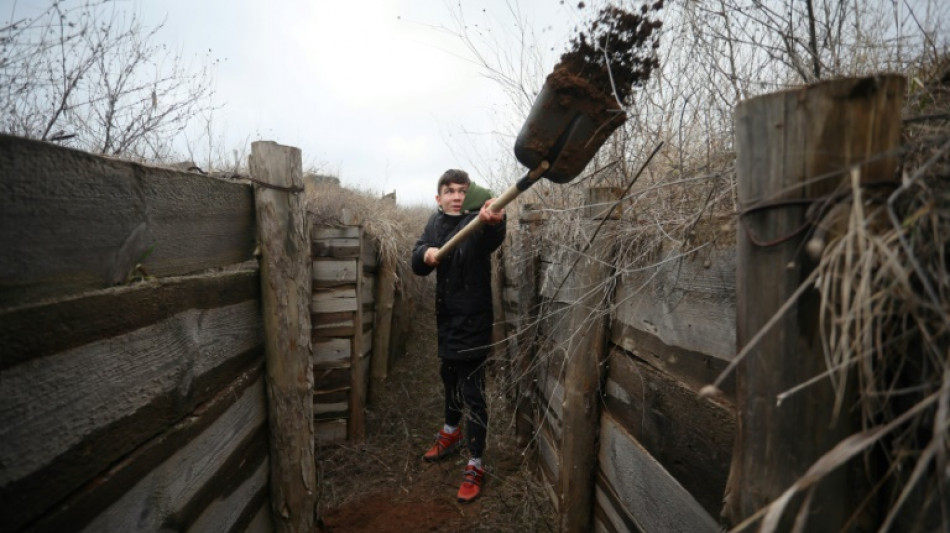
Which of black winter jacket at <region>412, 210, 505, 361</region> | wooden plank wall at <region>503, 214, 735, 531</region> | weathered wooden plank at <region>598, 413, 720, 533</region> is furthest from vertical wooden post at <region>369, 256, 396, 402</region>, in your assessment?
weathered wooden plank at <region>598, 413, 720, 533</region>

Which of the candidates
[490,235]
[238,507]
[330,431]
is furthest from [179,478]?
[330,431]

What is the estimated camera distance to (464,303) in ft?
12.1

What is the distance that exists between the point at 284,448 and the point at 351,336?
2.12 m

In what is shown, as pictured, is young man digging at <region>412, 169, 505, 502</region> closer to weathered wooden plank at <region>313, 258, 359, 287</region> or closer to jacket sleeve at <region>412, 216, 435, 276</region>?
jacket sleeve at <region>412, 216, 435, 276</region>

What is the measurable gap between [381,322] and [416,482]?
6.39ft

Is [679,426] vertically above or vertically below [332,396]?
above

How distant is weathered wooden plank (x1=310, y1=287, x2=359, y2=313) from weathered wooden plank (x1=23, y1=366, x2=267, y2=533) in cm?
202

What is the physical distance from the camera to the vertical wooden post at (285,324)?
217 cm

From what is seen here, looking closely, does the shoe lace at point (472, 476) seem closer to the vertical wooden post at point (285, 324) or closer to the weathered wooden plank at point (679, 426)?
the vertical wooden post at point (285, 324)

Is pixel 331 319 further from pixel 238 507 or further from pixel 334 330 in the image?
pixel 238 507

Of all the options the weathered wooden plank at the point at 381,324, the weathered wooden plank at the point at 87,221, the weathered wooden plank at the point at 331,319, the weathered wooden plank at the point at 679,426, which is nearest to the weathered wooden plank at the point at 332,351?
the weathered wooden plank at the point at 331,319

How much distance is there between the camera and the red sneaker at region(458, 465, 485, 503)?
137 inches

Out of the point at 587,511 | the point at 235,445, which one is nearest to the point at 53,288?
the point at 235,445

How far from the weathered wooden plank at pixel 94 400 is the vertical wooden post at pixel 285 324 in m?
0.49
